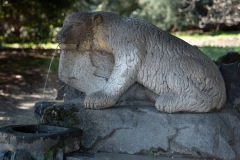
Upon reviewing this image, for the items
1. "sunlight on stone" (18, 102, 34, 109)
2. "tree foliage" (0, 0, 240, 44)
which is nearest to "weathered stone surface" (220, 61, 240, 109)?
"sunlight on stone" (18, 102, 34, 109)

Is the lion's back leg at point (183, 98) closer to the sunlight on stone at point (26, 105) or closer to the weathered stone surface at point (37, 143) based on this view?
the weathered stone surface at point (37, 143)

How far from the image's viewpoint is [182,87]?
4559mm

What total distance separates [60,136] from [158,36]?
154 cm

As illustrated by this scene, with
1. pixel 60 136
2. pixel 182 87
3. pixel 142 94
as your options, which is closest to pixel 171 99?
pixel 182 87

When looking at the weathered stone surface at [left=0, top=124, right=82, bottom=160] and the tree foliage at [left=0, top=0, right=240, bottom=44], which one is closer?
the weathered stone surface at [left=0, top=124, right=82, bottom=160]

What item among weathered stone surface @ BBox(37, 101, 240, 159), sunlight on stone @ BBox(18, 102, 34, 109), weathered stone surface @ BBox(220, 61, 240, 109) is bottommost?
sunlight on stone @ BBox(18, 102, 34, 109)

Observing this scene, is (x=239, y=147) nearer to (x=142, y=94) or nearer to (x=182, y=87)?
(x=182, y=87)

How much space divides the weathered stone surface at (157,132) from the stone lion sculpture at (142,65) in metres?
0.11

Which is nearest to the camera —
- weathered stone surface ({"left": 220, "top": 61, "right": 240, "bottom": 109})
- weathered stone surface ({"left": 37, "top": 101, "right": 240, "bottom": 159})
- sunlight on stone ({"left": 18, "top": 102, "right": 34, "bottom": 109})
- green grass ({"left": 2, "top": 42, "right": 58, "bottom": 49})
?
→ weathered stone surface ({"left": 37, "top": 101, "right": 240, "bottom": 159})

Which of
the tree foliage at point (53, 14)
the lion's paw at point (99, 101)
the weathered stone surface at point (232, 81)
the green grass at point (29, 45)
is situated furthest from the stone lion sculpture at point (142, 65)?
the green grass at point (29, 45)

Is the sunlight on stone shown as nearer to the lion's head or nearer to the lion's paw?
the lion's head

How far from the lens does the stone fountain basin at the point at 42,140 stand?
A: 4.05m

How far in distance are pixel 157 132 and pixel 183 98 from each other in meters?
0.43

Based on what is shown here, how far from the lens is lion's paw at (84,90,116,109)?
459cm
